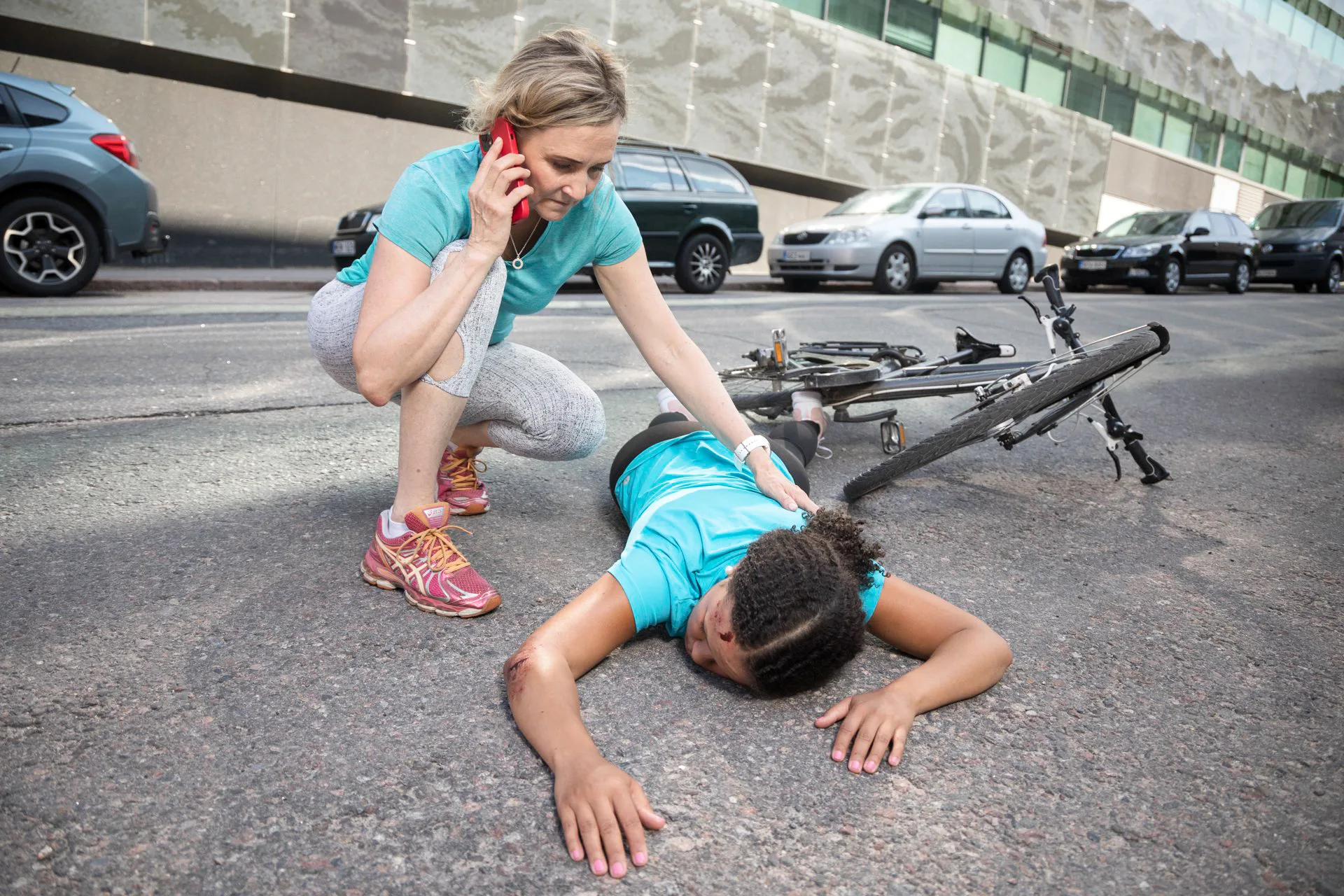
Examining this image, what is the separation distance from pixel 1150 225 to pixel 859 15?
25.1 feet

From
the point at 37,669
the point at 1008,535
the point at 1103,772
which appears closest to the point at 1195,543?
the point at 1008,535

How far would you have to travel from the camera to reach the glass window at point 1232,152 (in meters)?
33.7

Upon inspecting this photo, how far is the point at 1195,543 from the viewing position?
12.0 feet

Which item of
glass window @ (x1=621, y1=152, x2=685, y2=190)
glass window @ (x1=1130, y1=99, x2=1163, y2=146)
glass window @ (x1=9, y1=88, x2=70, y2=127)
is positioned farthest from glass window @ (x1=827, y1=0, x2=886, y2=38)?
glass window @ (x1=9, y1=88, x2=70, y2=127)

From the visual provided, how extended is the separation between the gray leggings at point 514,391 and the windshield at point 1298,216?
2340cm

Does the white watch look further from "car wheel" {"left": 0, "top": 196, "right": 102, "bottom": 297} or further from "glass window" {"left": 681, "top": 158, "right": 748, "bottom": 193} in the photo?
"glass window" {"left": 681, "top": 158, "right": 748, "bottom": 193}

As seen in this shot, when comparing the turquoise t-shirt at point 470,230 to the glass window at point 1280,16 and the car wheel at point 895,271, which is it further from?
the glass window at point 1280,16

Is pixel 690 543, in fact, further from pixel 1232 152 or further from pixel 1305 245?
pixel 1232 152

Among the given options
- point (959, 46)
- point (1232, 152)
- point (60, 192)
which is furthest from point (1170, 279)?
point (1232, 152)

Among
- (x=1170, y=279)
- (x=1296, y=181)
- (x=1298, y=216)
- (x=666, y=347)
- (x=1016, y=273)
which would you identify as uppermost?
(x=1296, y=181)

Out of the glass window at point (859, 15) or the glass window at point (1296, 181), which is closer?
the glass window at point (859, 15)

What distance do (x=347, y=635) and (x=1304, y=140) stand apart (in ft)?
142

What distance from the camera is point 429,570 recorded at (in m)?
2.71

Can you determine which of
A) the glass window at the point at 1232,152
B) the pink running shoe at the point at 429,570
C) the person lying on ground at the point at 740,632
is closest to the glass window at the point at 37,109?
the pink running shoe at the point at 429,570
